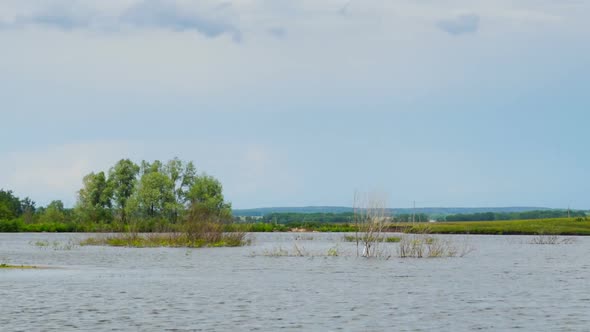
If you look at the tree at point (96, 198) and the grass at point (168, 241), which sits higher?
the tree at point (96, 198)

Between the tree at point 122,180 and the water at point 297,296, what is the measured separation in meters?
86.7

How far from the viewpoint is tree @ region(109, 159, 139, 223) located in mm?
137750

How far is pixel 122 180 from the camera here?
455ft

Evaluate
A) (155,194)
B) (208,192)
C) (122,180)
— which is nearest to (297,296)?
(155,194)

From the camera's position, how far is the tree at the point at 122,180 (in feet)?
452

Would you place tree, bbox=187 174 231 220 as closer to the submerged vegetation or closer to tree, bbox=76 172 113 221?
the submerged vegetation

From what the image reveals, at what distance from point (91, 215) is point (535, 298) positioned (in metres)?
115

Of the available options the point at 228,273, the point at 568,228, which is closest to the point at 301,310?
the point at 228,273

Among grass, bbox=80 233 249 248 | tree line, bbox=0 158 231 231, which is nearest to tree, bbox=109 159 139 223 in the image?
tree line, bbox=0 158 231 231

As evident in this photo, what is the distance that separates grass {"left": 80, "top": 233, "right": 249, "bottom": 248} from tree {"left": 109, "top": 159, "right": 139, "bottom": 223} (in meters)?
59.3

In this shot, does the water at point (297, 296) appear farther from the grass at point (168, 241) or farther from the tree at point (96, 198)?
the tree at point (96, 198)

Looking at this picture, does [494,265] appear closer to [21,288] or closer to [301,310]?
[301,310]

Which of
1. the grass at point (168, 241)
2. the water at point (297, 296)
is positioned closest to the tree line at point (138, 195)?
the grass at point (168, 241)

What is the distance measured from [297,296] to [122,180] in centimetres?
11194
